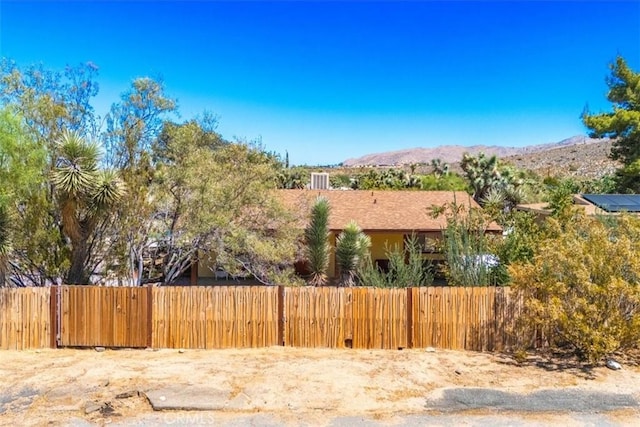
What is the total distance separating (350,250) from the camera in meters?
16.6

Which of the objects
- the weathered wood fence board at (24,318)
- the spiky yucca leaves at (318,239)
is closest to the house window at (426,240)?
the spiky yucca leaves at (318,239)

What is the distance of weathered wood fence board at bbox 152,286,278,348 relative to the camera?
32.2 ft

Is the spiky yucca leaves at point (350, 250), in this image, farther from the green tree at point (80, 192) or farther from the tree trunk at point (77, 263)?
the tree trunk at point (77, 263)

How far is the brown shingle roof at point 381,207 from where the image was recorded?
1875 cm

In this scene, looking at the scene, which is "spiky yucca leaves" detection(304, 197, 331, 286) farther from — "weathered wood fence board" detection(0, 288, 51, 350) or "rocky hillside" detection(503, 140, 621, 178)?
"rocky hillside" detection(503, 140, 621, 178)

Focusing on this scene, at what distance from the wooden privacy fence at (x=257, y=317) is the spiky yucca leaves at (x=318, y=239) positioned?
6.47m

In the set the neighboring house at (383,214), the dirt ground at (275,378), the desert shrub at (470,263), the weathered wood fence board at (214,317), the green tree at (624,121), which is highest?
the green tree at (624,121)

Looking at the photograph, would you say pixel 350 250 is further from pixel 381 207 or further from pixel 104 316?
pixel 104 316

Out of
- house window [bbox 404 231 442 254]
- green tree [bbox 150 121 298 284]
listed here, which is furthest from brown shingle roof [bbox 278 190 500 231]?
green tree [bbox 150 121 298 284]

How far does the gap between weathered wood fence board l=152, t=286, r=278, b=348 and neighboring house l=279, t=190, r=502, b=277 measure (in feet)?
23.2

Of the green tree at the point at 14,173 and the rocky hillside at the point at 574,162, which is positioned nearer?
the green tree at the point at 14,173

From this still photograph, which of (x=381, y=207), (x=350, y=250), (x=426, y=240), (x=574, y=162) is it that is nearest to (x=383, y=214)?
(x=381, y=207)

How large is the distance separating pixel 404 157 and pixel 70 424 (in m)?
197

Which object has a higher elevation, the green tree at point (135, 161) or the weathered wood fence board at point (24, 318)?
the green tree at point (135, 161)
